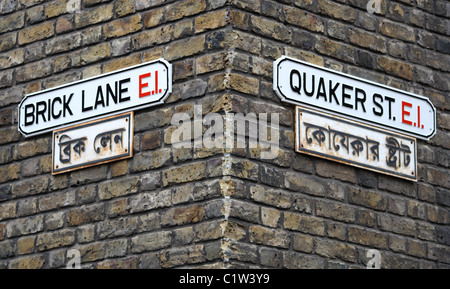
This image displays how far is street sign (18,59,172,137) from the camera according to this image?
7492 millimetres

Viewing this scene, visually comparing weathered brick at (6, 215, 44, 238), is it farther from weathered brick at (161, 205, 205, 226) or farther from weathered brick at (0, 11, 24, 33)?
weathered brick at (0, 11, 24, 33)

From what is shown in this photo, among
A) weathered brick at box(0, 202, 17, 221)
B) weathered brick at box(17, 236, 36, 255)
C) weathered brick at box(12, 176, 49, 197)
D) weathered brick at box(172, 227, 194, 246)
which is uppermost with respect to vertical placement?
weathered brick at box(12, 176, 49, 197)

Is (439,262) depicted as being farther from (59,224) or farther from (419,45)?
(59,224)

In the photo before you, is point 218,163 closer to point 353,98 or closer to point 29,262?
point 353,98

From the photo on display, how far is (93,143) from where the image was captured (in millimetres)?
7711

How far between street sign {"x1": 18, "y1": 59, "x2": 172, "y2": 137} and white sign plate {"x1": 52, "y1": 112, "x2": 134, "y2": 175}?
0.06 m

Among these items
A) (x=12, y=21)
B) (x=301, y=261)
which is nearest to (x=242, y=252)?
(x=301, y=261)

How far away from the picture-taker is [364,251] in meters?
7.60

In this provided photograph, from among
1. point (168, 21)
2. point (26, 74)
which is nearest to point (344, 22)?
point (168, 21)

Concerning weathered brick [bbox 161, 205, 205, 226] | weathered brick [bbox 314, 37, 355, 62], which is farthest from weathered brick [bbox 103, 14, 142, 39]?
Result: weathered brick [bbox 161, 205, 205, 226]

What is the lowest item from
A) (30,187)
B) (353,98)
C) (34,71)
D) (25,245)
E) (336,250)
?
(336,250)

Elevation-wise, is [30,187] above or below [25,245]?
above

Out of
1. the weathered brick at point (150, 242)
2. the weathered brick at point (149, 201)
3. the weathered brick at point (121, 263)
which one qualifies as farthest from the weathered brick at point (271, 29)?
the weathered brick at point (121, 263)

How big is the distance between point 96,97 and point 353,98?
6.53ft
